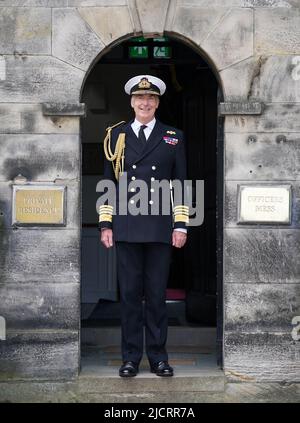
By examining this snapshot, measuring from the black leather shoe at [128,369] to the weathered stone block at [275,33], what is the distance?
107 inches

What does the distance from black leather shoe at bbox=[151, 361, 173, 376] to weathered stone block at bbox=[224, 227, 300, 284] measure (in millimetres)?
837

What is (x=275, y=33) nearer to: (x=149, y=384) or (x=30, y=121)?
(x=30, y=121)

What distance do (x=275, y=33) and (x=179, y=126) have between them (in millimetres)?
3290

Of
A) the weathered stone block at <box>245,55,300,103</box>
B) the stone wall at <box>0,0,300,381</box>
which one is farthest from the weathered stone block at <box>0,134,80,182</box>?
the weathered stone block at <box>245,55,300,103</box>

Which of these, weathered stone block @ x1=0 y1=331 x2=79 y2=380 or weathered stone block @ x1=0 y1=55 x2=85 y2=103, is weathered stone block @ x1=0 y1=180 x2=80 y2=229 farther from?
weathered stone block @ x1=0 y1=331 x2=79 y2=380

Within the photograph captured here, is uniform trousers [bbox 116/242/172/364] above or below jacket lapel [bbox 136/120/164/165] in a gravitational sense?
below

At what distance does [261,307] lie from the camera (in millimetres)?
7512

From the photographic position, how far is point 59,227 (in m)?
7.49

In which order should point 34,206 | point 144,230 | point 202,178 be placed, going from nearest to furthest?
point 144,230
point 34,206
point 202,178

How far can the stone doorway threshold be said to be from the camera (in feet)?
24.3

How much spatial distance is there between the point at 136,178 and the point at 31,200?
0.87m

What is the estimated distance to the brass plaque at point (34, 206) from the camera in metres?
7.48

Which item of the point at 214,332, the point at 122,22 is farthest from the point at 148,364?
the point at 122,22

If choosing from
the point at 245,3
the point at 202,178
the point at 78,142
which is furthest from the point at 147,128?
the point at 202,178
